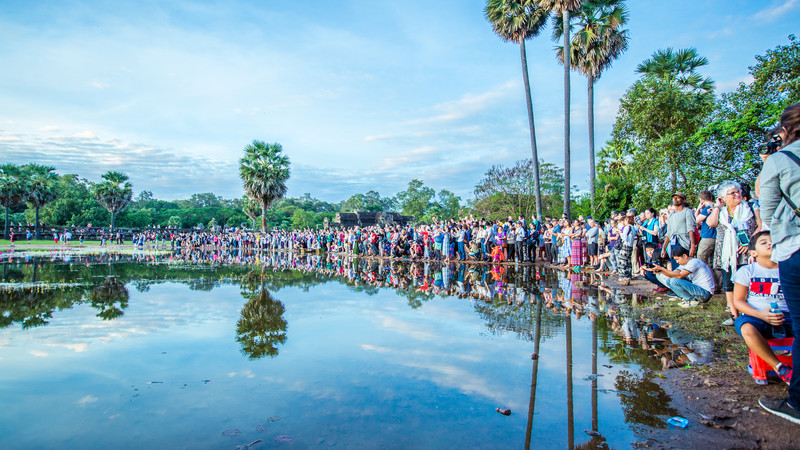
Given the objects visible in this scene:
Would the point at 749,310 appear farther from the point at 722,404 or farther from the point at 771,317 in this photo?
the point at 722,404

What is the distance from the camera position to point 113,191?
167 feet

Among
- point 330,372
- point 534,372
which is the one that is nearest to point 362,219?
point 330,372

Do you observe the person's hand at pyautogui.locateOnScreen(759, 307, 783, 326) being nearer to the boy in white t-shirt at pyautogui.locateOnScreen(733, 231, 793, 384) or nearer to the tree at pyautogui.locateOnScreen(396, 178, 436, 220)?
the boy in white t-shirt at pyautogui.locateOnScreen(733, 231, 793, 384)

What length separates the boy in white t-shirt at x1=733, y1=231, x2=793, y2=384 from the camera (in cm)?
351

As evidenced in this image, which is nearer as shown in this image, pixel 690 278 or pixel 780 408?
pixel 780 408

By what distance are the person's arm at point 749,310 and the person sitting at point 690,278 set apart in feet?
9.49

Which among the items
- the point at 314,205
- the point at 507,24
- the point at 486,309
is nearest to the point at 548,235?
the point at 486,309

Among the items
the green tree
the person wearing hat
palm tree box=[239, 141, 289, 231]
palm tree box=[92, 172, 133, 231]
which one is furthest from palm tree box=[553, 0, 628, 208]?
palm tree box=[92, 172, 133, 231]

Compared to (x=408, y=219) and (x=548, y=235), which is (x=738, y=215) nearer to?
(x=548, y=235)

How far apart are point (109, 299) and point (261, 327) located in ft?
14.5

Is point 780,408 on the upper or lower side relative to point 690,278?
lower

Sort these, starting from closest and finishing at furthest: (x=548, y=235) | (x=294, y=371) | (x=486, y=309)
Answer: (x=294, y=371)
(x=486, y=309)
(x=548, y=235)

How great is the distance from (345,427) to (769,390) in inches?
134

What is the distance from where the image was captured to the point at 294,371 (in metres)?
4.27
